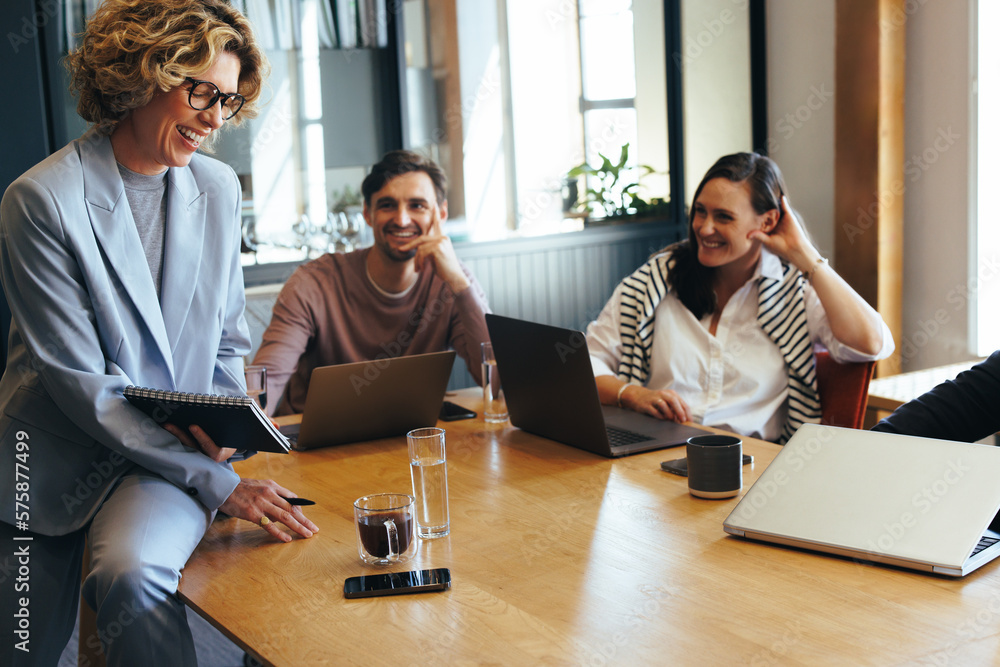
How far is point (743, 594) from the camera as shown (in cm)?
107

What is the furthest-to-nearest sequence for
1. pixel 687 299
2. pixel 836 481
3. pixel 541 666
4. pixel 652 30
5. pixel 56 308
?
pixel 652 30 < pixel 687 299 < pixel 56 308 < pixel 836 481 < pixel 541 666

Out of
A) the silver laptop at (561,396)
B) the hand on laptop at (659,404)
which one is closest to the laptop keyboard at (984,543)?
the silver laptop at (561,396)

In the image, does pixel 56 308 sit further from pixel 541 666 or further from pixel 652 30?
pixel 652 30

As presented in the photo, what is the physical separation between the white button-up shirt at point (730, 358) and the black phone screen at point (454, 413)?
34 centimetres

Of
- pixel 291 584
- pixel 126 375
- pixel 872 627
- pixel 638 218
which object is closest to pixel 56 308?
pixel 126 375

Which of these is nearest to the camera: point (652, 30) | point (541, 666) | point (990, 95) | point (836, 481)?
point (541, 666)

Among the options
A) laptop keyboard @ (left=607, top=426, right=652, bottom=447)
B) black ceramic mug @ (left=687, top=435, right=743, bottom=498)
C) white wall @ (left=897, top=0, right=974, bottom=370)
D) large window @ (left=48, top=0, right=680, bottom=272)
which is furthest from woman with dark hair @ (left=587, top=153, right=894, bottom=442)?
large window @ (left=48, top=0, right=680, bottom=272)

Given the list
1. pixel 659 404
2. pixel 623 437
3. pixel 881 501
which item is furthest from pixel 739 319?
pixel 881 501

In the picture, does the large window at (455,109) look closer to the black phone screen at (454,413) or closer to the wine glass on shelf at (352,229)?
the wine glass on shelf at (352,229)

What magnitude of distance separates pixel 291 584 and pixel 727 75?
368cm

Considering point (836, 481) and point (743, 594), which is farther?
point (836, 481)

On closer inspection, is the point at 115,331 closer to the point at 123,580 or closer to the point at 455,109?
the point at 123,580

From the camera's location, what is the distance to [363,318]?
2438mm

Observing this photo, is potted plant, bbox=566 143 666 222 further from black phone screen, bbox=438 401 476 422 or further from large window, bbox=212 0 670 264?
black phone screen, bbox=438 401 476 422
